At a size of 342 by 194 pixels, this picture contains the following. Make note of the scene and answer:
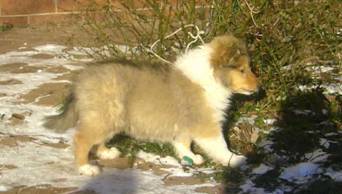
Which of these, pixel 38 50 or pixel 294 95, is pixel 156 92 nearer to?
pixel 294 95

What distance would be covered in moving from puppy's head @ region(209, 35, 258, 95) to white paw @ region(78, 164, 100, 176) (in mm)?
1222

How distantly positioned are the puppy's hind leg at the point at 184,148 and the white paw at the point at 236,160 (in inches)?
10.8

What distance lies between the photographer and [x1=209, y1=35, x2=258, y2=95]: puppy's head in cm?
542

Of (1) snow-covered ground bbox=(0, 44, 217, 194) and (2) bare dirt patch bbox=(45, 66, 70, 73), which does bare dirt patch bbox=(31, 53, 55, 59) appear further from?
(1) snow-covered ground bbox=(0, 44, 217, 194)

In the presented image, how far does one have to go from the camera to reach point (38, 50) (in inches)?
364

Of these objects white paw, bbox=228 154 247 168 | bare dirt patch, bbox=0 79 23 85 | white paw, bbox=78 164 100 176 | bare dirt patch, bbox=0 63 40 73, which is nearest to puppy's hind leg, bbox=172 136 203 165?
white paw, bbox=228 154 247 168

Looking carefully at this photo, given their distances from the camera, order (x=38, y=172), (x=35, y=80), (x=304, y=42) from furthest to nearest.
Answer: (x=35, y=80)
(x=304, y=42)
(x=38, y=172)

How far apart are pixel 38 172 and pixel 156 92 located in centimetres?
111

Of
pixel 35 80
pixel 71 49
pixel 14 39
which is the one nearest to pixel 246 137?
pixel 35 80

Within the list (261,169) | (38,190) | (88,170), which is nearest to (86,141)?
(88,170)

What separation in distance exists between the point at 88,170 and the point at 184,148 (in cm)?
90

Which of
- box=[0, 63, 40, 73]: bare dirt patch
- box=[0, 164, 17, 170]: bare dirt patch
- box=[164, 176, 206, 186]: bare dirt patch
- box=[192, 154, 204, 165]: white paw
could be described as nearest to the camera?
box=[164, 176, 206, 186]: bare dirt patch

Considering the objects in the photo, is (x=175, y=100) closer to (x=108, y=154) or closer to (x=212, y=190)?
(x=108, y=154)

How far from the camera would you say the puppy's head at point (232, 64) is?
542 cm
